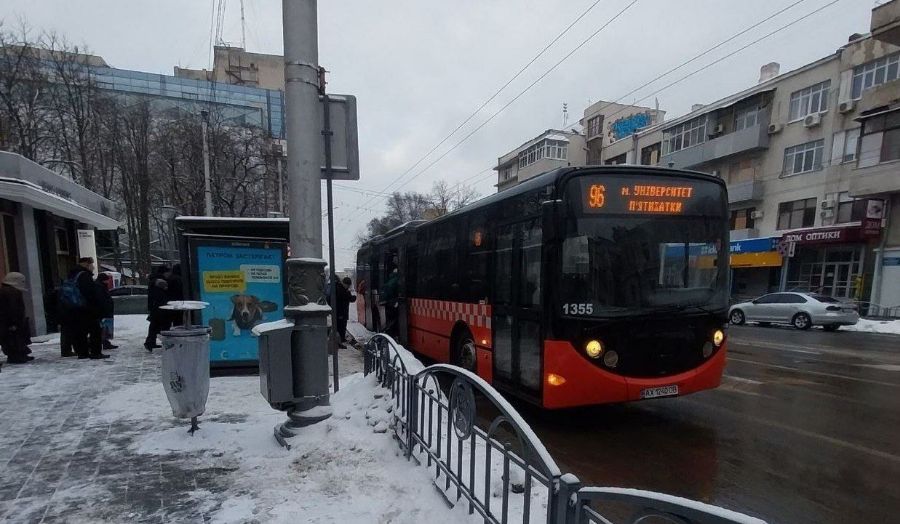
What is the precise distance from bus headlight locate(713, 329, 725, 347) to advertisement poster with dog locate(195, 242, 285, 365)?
631cm

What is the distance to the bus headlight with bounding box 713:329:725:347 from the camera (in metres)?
5.17

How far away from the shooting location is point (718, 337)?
5.20 metres

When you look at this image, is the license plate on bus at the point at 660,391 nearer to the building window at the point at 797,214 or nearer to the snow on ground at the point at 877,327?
the snow on ground at the point at 877,327

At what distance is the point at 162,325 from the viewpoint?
9336 millimetres

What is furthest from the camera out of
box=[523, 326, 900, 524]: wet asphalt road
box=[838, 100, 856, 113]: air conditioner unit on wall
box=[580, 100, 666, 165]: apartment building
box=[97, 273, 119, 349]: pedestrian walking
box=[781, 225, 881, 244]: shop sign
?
box=[580, 100, 666, 165]: apartment building

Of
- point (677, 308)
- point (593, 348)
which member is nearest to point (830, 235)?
point (677, 308)

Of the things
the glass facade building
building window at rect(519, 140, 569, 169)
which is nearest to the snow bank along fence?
building window at rect(519, 140, 569, 169)

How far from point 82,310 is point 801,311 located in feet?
72.7

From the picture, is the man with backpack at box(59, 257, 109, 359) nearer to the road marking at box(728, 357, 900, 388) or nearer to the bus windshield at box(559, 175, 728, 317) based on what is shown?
the bus windshield at box(559, 175, 728, 317)

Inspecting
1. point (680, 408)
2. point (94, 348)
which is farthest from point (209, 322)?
point (680, 408)

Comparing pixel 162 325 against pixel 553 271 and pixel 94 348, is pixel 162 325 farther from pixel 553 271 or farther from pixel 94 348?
pixel 553 271

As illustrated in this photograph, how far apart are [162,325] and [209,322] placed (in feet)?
11.2

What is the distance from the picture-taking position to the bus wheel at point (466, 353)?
6672 millimetres

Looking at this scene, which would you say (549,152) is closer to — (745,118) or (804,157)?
(745,118)
